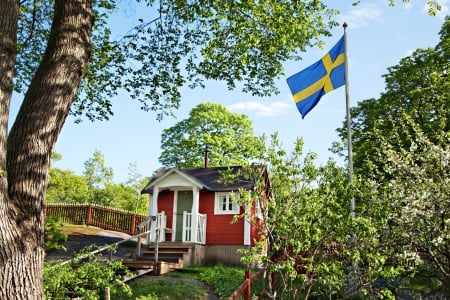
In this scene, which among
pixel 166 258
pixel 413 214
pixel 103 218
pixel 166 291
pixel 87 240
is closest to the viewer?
pixel 413 214

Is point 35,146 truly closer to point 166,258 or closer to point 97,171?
point 166,258

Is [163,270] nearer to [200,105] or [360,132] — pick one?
[360,132]

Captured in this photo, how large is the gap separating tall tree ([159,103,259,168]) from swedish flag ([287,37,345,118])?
→ 15742 mm

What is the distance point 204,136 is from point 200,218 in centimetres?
1262

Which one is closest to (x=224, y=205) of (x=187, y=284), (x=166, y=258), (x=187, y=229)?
(x=187, y=229)

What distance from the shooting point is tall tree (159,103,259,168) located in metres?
29.7

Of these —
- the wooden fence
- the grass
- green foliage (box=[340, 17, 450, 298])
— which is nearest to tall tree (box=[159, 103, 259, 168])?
the wooden fence

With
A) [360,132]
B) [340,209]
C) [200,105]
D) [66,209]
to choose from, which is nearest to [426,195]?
[340,209]

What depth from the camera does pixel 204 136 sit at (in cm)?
2925

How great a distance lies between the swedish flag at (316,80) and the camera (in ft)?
43.6

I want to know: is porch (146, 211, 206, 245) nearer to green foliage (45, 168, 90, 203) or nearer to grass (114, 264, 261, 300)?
grass (114, 264, 261, 300)

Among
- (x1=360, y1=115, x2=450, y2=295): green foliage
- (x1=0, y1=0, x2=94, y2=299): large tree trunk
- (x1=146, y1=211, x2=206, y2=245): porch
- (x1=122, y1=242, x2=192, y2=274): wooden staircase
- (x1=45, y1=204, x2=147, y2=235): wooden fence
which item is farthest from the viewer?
(x1=45, y1=204, x2=147, y2=235): wooden fence

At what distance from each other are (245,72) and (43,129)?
7580 mm

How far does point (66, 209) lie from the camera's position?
25.5 meters
